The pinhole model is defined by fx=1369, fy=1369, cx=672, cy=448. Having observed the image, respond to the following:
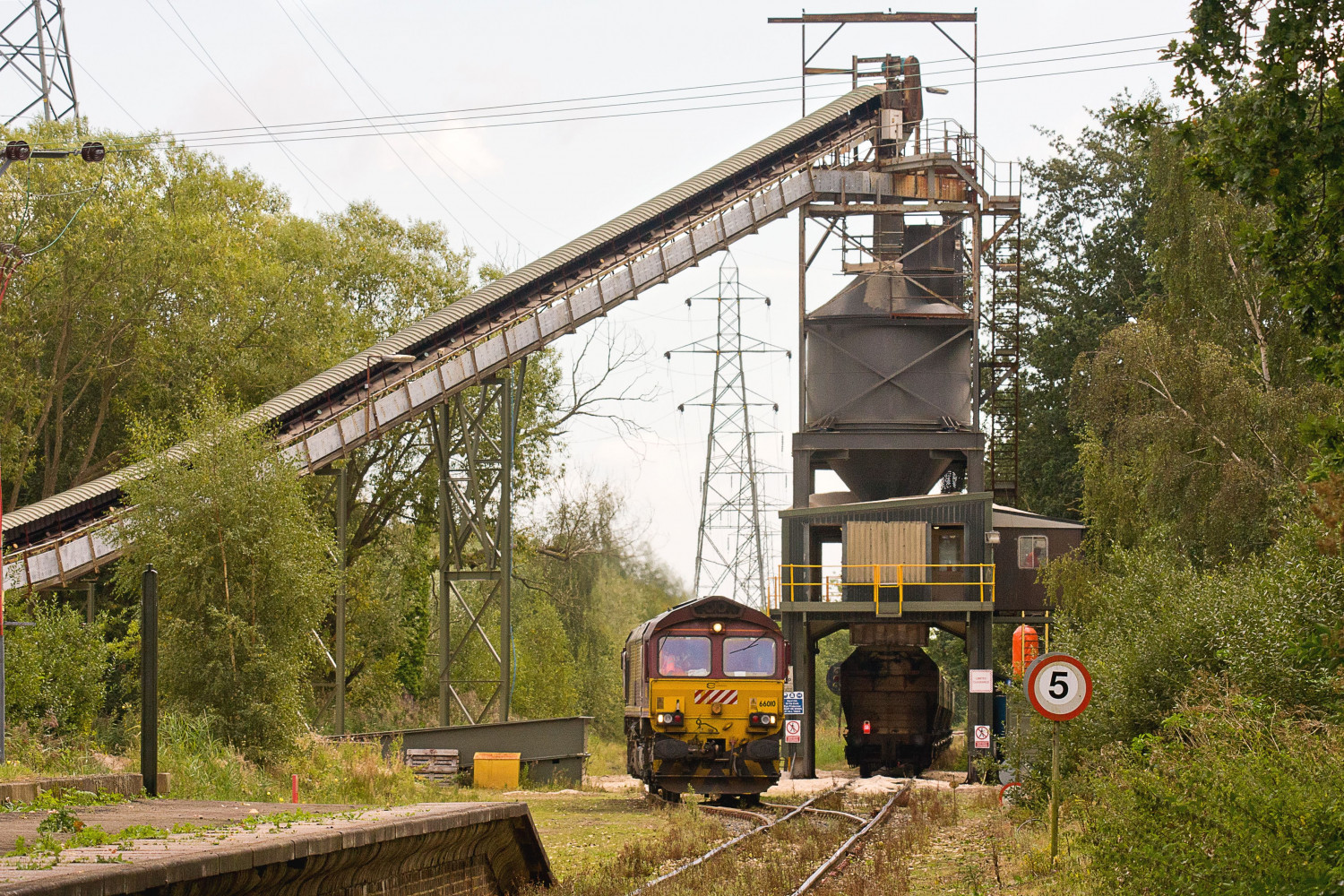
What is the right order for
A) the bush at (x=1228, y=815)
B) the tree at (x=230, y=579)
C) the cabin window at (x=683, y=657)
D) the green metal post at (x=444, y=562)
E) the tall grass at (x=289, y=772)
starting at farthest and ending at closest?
the green metal post at (x=444, y=562), the tree at (x=230, y=579), the cabin window at (x=683, y=657), the tall grass at (x=289, y=772), the bush at (x=1228, y=815)

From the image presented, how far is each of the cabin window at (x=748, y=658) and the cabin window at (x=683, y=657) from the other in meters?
0.35

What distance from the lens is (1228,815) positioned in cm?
900

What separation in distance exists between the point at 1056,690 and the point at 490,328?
20084 millimetres

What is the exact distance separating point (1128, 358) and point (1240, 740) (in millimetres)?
19526

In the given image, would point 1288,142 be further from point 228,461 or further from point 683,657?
point 228,461

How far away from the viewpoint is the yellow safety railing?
31125 mm

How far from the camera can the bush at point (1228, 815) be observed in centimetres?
848

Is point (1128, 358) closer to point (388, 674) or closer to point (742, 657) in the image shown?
point (742, 657)

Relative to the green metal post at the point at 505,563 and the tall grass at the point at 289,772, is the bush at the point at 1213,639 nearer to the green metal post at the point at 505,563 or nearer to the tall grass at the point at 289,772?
the tall grass at the point at 289,772

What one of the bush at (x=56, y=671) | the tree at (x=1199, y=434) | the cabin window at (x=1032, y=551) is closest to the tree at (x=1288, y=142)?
the tree at (x=1199, y=434)

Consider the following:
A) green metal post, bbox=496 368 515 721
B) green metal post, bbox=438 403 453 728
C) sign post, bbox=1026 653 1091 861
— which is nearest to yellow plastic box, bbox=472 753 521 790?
green metal post, bbox=496 368 515 721

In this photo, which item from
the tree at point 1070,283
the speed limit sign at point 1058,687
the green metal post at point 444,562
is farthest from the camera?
the tree at point 1070,283

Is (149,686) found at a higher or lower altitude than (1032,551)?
lower

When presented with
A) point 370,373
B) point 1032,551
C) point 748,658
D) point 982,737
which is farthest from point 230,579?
point 1032,551
